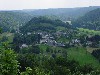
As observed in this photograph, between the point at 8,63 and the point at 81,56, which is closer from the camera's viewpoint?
the point at 8,63

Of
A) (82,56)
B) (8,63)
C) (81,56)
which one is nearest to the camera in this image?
(8,63)

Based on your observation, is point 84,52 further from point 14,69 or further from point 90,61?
point 14,69

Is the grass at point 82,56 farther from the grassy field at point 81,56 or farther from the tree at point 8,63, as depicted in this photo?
the tree at point 8,63

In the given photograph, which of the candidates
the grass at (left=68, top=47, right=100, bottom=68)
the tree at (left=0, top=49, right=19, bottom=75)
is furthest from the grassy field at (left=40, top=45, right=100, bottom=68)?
the tree at (left=0, top=49, right=19, bottom=75)

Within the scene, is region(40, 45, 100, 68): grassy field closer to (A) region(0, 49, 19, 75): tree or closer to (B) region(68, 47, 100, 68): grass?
(B) region(68, 47, 100, 68): grass

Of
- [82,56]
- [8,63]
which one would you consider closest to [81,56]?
[82,56]

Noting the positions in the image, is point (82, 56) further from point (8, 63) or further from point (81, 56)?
point (8, 63)

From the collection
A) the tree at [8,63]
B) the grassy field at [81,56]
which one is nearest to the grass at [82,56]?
the grassy field at [81,56]

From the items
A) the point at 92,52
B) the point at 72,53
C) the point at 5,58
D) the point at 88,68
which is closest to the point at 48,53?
the point at 72,53
